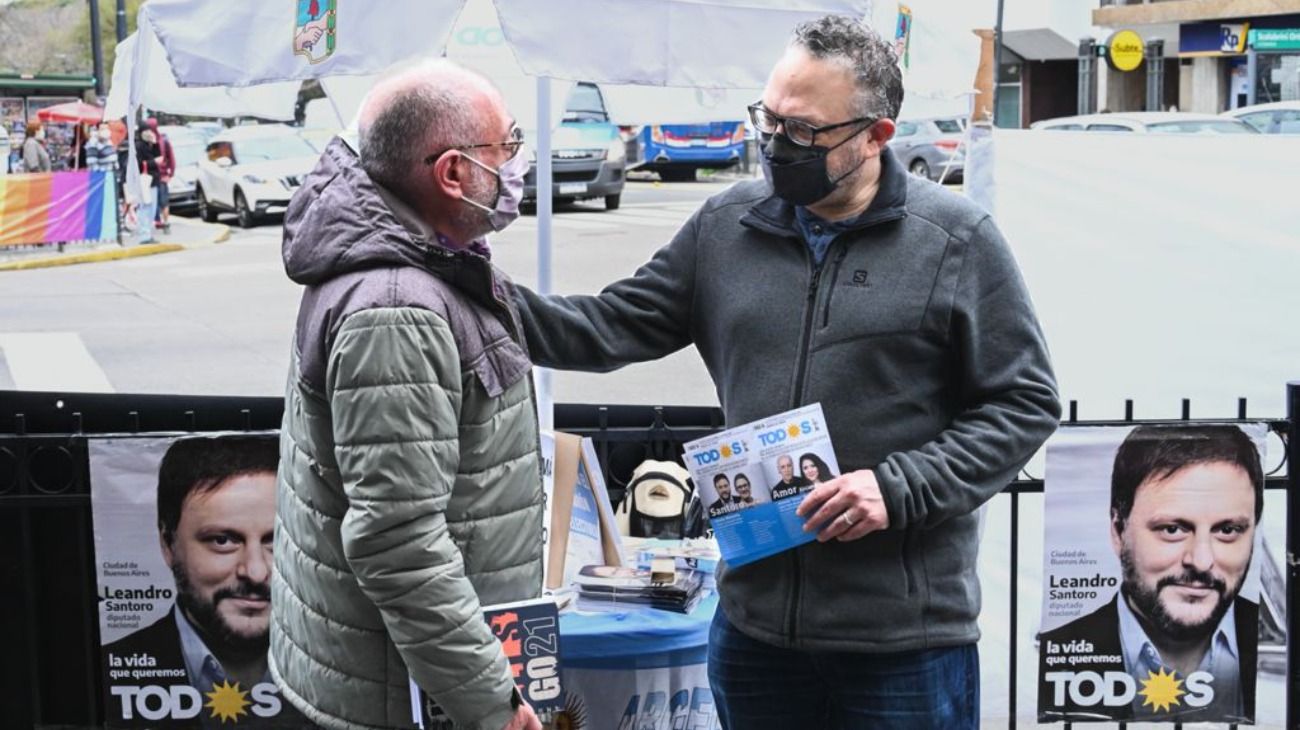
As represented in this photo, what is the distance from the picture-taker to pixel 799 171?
8.73 feet

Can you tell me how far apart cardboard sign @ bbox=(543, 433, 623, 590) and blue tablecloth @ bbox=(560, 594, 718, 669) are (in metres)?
0.21

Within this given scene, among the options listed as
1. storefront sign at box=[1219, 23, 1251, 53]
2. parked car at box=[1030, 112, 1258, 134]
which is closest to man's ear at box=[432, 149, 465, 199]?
parked car at box=[1030, 112, 1258, 134]

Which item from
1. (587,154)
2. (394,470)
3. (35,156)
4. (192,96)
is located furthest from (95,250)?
(394,470)

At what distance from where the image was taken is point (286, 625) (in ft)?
8.59

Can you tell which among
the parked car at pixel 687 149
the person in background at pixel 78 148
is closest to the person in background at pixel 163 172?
the person in background at pixel 78 148

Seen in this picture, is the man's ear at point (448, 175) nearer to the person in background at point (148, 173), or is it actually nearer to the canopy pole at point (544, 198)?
the canopy pole at point (544, 198)

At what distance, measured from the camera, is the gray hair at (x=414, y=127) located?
2.42m

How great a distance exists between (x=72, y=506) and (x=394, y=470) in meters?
2.43

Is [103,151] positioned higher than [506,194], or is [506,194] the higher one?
[103,151]

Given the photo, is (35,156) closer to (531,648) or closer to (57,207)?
(57,207)

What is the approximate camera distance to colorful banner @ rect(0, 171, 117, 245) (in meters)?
20.6

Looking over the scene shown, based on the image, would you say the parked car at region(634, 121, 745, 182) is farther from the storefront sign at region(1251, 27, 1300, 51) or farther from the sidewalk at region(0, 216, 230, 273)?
the storefront sign at region(1251, 27, 1300, 51)

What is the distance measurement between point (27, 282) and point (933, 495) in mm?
17968

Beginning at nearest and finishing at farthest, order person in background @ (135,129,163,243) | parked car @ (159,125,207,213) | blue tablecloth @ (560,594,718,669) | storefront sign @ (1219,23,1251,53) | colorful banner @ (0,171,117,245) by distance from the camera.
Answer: blue tablecloth @ (560,594,718,669)
colorful banner @ (0,171,117,245)
person in background @ (135,129,163,243)
parked car @ (159,125,207,213)
storefront sign @ (1219,23,1251,53)
